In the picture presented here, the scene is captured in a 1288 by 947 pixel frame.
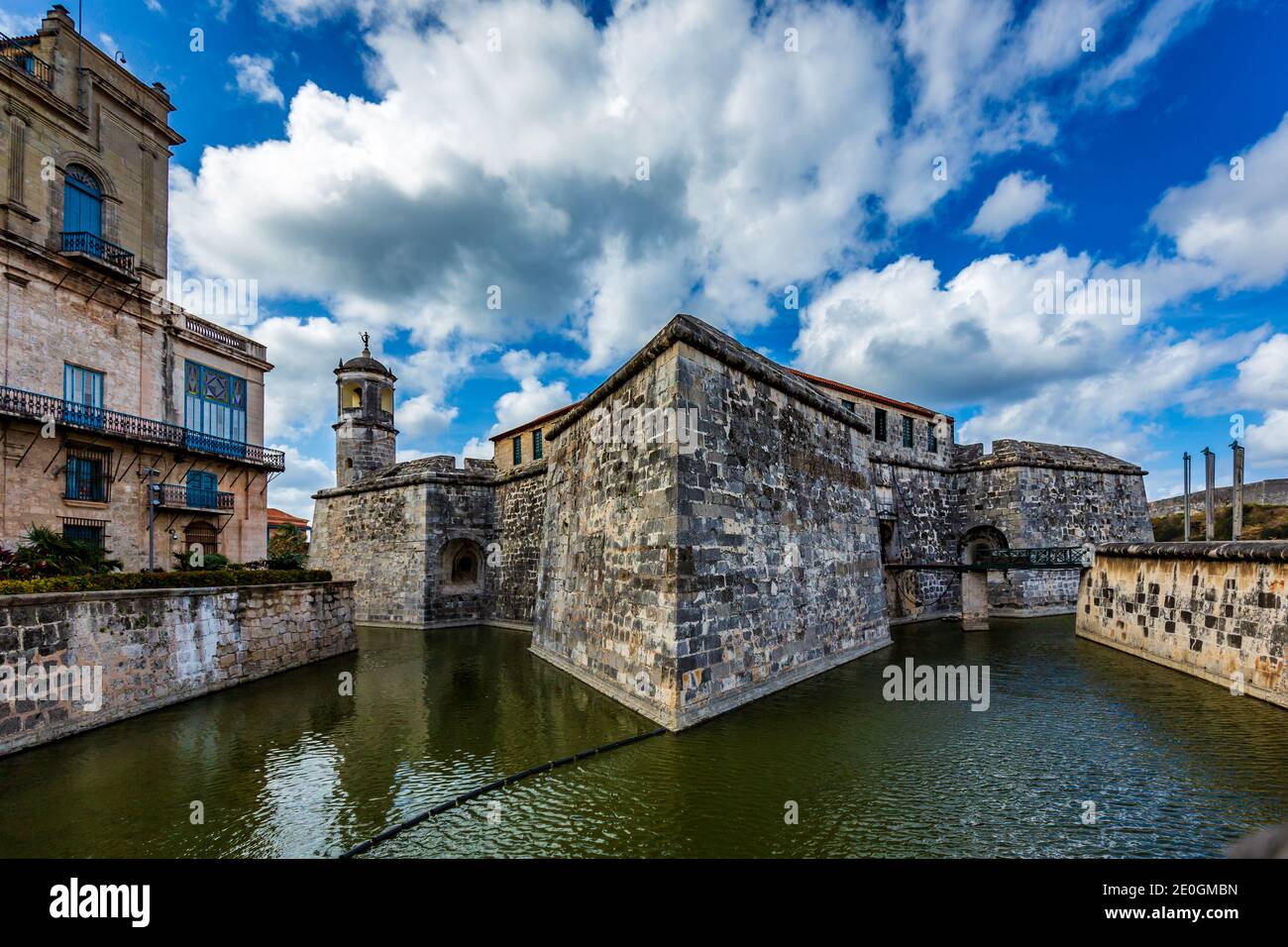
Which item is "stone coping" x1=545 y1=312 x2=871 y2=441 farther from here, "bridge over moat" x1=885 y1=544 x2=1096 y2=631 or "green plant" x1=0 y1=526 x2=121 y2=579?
"green plant" x1=0 y1=526 x2=121 y2=579

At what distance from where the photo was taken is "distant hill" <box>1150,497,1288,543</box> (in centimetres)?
2583

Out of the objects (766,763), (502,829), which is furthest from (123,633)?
(766,763)

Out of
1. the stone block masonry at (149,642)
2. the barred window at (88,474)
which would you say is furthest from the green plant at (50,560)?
the barred window at (88,474)

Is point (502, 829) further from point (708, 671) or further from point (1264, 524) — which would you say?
point (1264, 524)

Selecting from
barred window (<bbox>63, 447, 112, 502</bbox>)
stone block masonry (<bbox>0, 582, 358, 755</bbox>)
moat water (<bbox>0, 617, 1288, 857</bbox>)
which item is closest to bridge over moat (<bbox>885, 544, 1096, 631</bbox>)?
moat water (<bbox>0, 617, 1288, 857</bbox>)

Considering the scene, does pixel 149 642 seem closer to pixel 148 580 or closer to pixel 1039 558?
pixel 148 580

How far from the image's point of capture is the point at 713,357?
1002 centimetres

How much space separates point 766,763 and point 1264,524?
34511mm

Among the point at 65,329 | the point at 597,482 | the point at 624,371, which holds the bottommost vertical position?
the point at 597,482

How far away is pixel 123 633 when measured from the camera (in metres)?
8.87

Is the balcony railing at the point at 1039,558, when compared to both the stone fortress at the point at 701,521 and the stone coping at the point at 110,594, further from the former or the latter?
the stone coping at the point at 110,594

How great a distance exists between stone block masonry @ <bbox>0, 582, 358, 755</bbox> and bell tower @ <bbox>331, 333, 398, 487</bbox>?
1226 centimetres

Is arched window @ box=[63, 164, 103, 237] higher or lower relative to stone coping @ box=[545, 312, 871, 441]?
higher
